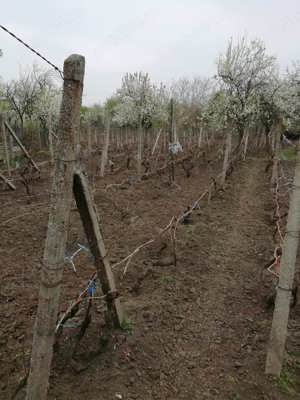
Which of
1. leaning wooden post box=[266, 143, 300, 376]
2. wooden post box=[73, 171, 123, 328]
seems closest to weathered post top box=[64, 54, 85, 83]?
wooden post box=[73, 171, 123, 328]

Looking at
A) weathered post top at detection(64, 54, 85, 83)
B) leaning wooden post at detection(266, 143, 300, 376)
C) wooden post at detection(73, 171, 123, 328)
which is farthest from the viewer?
leaning wooden post at detection(266, 143, 300, 376)

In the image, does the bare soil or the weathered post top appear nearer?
the weathered post top

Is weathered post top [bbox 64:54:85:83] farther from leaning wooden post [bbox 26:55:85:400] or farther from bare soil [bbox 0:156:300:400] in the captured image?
bare soil [bbox 0:156:300:400]

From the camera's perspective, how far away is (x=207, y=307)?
3.38 metres

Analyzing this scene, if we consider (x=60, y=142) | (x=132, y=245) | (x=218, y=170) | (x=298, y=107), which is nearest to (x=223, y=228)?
(x=132, y=245)

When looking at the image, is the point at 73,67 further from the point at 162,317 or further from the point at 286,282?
the point at 162,317

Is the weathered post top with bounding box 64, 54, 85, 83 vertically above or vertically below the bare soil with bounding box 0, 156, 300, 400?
above

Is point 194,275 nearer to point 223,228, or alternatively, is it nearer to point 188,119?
point 223,228

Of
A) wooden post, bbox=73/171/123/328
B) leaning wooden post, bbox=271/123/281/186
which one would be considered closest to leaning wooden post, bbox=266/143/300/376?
wooden post, bbox=73/171/123/328

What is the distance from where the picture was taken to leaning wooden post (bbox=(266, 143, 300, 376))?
2324mm

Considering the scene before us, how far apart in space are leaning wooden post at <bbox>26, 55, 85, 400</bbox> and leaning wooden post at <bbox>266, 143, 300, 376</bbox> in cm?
166

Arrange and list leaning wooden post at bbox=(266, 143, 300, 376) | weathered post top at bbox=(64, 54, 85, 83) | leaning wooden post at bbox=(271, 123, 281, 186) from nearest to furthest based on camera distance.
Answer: weathered post top at bbox=(64, 54, 85, 83)
leaning wooden post at bbox=(266, 143, 300, 376)
leaning wooden post at bbox=(271, 123, 281, 186)

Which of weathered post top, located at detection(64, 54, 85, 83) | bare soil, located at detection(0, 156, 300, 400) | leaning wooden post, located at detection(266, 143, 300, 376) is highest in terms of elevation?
weathered post top, located at detection(64, 54, 85, 83)

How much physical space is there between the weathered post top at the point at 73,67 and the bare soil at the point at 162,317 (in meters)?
2.06
